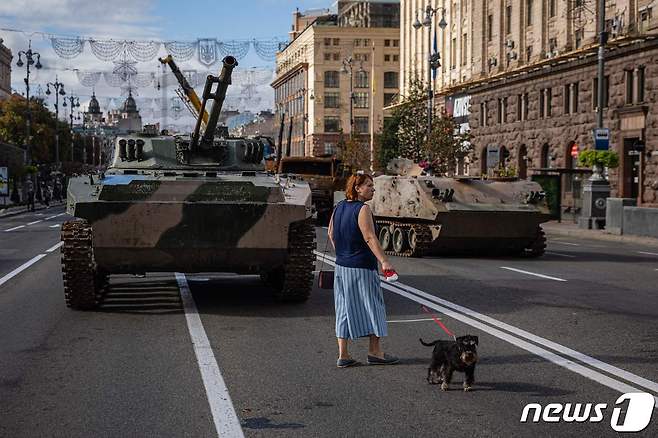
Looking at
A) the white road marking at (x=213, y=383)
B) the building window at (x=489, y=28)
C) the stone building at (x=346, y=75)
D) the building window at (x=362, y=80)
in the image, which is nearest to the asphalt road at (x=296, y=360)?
the white road marking at (x=213, y=383)

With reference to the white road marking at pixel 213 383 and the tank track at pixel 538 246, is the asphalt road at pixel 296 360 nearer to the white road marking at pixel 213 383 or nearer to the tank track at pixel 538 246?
the white road marking at pixel 213 383

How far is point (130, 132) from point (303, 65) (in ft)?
363

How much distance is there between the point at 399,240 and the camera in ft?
73.0

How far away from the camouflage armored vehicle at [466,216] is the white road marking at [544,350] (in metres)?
6.96

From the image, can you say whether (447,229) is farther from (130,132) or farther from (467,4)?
(467,4)

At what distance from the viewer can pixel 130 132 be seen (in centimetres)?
1578

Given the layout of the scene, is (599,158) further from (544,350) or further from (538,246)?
(544,350)

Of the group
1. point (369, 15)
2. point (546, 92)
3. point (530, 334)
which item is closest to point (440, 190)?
point (530, 334)

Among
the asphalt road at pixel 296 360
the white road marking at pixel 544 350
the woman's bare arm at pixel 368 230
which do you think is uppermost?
the woman's bare arm at pixel 368 230

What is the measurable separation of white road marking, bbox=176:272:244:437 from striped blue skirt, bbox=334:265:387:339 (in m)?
1.12

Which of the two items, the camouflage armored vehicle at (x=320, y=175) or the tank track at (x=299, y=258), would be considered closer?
the tank track at (x=299, y=258)

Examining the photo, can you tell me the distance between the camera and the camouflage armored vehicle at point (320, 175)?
37.5m

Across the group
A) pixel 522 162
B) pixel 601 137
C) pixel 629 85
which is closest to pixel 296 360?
pixel 601 137

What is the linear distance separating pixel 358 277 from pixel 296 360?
3.22 feet
